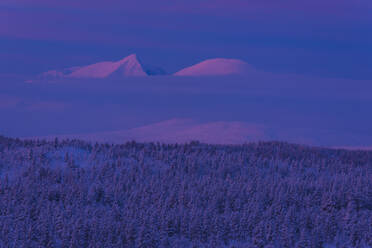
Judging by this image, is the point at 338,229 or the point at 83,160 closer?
the point at 338,229

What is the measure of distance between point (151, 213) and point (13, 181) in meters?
3.41

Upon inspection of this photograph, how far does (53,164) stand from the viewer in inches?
Result: 441

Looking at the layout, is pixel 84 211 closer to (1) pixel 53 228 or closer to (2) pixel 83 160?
(1) pixel 53 228

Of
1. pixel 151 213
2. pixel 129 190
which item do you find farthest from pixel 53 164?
pixel 151 213

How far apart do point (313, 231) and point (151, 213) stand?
2.94 metres

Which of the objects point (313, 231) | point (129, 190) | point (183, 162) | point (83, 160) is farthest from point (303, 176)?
point (83, 160)

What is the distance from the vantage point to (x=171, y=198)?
9047 millimetres

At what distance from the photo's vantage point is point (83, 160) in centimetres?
1160

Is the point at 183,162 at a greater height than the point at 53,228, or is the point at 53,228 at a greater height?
the point at 183,162

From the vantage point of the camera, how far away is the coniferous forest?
24.7ft

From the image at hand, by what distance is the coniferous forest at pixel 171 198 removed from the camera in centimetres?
751

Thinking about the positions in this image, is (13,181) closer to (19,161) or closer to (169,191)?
(19,161)

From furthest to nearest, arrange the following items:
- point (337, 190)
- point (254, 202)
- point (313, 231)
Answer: point (337, 190)
point (254, 202)
point (313, 231)

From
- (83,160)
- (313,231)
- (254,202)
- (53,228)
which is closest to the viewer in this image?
(53,228)
